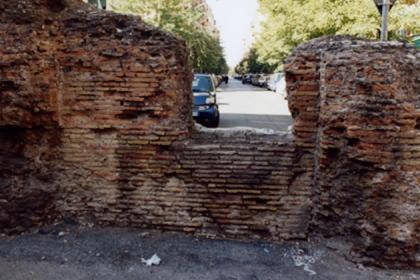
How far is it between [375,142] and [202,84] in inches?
365

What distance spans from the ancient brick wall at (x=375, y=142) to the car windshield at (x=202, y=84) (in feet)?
27.1

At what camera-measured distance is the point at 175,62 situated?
521cm

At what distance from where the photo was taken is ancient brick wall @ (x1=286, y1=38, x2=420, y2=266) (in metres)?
4.24

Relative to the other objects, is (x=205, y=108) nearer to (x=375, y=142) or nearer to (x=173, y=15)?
(x=375, y=142)

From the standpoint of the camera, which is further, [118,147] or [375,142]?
[118,147]

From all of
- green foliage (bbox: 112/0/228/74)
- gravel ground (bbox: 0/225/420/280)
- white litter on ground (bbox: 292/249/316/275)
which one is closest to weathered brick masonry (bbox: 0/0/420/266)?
gravel ground (bbox: 0/225/420/280)

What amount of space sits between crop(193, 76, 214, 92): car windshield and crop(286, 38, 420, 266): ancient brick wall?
27.1 feet

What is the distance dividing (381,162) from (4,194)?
460cm

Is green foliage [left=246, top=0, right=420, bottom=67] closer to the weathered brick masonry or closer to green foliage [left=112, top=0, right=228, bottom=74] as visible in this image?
green foliage [left=112, top=0, right=228, bottom=74]

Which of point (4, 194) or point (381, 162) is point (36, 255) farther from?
point (381, 162)

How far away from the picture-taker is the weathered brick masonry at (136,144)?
16.3 ft

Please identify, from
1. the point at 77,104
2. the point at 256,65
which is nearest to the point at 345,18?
the point at 77,104

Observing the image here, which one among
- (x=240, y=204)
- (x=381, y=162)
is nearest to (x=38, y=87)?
(x=240, y=204)

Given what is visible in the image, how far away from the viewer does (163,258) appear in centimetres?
463
